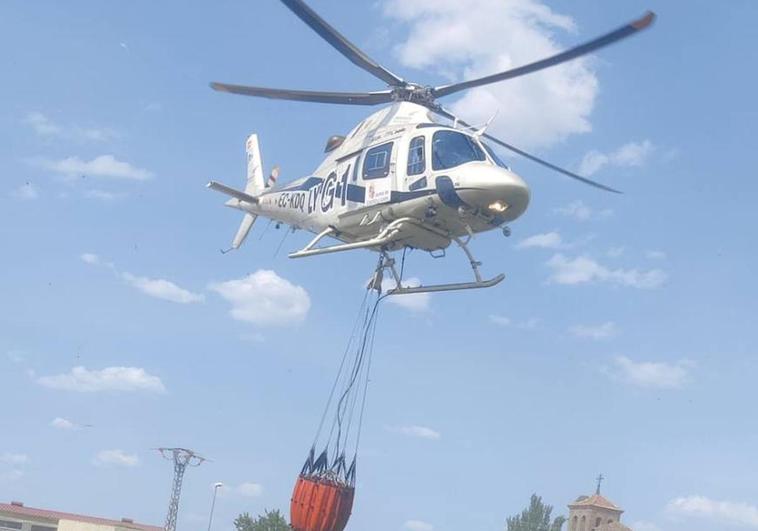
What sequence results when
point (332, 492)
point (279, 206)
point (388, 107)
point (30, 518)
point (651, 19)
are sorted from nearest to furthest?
point (651, 19) → point (332, 492) → point (388, 107) → point (279, 206) → point (30, 518)

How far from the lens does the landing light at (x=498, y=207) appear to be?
69.8 ft

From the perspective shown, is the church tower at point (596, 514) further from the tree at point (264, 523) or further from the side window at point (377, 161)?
the side window at point (377, 161)

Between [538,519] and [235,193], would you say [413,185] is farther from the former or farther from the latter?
[538,519]

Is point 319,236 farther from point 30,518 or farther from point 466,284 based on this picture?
point 30,518

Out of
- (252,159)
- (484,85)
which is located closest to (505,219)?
(484,85)

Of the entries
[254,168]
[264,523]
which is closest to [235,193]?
[254,168]

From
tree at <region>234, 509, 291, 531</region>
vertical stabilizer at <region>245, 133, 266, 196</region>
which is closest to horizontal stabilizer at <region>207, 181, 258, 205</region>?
vertical stabilizer at <region>245, 133, 266, 196</region>

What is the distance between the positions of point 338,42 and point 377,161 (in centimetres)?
281

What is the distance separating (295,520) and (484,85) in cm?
1043

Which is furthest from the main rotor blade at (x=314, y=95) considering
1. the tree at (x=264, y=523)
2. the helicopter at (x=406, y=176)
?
the tree at (x=264, y=523)

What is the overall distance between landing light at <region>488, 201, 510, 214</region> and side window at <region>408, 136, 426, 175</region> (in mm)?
1727

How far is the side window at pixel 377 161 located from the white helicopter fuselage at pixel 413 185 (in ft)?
0.07

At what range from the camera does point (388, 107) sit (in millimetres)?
24688

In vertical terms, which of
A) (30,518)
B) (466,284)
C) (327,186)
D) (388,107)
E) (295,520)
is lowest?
(30,518)
